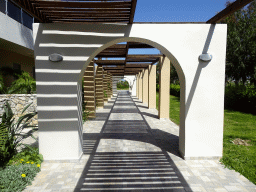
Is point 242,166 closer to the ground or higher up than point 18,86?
closer to the ground

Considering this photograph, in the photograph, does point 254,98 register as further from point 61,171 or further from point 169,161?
point 61,171

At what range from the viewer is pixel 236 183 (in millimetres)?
3336

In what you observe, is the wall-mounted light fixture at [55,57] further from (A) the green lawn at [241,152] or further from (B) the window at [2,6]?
(B) the window at [2,6]

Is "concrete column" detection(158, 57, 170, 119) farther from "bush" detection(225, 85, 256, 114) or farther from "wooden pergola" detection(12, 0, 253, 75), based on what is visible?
"bush" detection(225, 85, 256, 114)

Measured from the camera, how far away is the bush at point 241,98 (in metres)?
11.1

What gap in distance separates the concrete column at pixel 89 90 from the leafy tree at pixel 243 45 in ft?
50.9

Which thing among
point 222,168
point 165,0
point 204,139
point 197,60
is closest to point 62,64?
point 165,0

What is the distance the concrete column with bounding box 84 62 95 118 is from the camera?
9555 millimetres

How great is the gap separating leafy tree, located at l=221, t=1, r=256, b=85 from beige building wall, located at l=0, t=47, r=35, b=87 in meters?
18.4

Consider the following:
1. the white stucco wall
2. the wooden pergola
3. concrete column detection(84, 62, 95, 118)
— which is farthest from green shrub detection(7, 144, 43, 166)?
concrete column detection(84, 62, 95, 118)

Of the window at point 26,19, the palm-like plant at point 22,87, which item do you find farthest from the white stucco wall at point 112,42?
the window at point 26,19

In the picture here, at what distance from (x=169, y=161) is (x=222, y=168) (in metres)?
1.10

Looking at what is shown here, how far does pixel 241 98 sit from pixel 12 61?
14.8m

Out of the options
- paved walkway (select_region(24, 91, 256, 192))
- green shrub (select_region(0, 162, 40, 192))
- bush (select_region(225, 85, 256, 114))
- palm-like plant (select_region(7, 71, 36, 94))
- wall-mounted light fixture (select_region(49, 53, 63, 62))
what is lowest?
paved walkway (select_region(24, 91, 256, 192))
